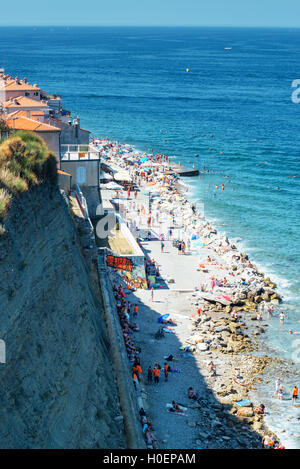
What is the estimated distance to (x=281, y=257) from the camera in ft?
115

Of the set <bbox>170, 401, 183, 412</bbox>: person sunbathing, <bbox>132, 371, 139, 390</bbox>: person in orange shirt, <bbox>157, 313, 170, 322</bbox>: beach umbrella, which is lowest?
<bbox>170, 401, 183, 412</bbox>: person sunbathing

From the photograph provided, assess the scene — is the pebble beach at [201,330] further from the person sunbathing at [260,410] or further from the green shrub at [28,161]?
the green shrub at [28,161]

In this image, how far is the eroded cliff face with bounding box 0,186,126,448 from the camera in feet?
32.0

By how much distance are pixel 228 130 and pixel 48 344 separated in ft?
229

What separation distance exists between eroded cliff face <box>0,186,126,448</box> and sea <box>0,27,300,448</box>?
325 inches

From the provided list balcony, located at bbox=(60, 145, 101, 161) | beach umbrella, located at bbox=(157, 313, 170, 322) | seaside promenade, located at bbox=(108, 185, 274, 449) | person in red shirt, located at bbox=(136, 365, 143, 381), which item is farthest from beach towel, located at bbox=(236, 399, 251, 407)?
balcony, located at bbox=(60, 145, 101, 161)

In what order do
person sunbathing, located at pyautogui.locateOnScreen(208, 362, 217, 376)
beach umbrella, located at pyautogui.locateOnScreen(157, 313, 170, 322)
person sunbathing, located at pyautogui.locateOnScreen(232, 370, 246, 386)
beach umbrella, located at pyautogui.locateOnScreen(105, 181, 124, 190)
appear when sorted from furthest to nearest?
1. beach umbrella, located at pyautogui.locateOnScreen(105, 181, 124, 190)
2. beach umbrella, located at pyautogui.locateOnScreen(157, 313, 170, 322)
3. person sunbathing, located at pyautogui.locateOnScreen(208, 362, 217, 376)
4. person sunbathing, located at pyautogui.locateOnScreen(232, 370, 246, 386)

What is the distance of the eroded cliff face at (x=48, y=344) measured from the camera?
9758 millimetres


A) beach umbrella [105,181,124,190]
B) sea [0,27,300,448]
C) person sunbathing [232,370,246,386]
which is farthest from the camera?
beach umbrella [105,181,124,190]

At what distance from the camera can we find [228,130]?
77.9m

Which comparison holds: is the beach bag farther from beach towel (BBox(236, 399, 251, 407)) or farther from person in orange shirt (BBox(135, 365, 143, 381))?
person in orange shirt (BBox(135, 365, 143, 381))

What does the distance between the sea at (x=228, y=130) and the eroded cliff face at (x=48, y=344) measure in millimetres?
8249

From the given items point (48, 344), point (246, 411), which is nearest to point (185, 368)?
point (246, 411)
